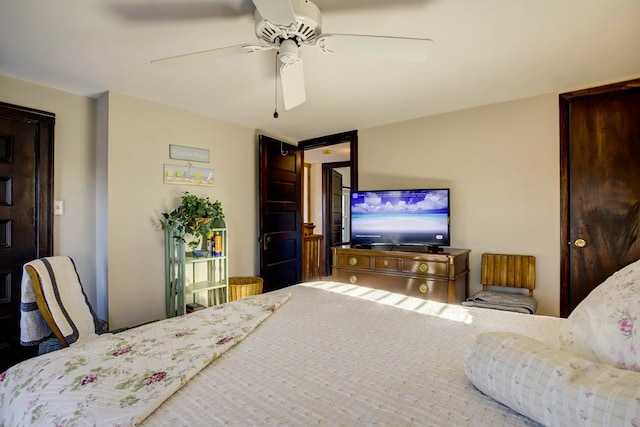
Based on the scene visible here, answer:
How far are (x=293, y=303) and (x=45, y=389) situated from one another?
1.08m

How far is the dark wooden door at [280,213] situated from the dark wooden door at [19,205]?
1.96m

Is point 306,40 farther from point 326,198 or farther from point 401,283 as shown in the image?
point 326,198

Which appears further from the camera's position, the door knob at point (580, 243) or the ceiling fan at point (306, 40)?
the door knob at point (580, 243)

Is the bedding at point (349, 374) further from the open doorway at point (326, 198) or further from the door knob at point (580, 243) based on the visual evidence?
the open doorway at point (326, 198)

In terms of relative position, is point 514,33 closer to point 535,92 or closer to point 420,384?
point 535,92

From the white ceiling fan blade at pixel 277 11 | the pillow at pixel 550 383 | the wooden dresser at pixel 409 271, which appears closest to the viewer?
the pillow at pixel 550 383

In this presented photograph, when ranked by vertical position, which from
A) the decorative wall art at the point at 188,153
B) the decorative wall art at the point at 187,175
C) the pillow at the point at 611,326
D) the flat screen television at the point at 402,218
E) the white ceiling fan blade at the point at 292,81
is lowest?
the pillow at the point at 611,326

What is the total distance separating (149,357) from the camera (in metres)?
1.04

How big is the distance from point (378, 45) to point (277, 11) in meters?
0.54

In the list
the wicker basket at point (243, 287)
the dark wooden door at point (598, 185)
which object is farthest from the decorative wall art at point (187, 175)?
the dark wooden door at point (598, 185)

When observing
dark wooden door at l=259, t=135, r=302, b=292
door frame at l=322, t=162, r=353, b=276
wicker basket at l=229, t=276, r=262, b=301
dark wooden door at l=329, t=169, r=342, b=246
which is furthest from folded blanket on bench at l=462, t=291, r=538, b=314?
dark wooden door at l=329, t=169, r=342, b=246

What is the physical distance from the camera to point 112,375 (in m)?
0.92

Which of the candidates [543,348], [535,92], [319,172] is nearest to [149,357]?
[543,348]

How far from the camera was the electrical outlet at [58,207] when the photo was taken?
2.54 m
